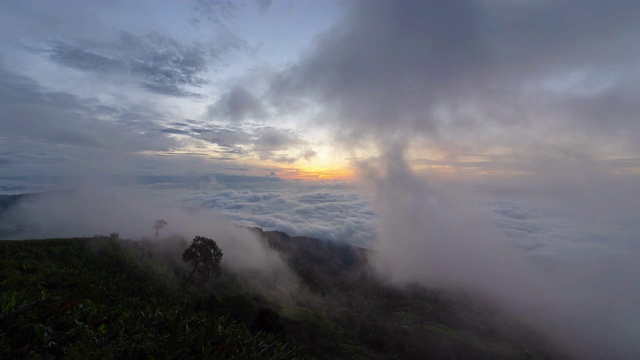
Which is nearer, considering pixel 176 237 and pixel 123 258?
pixel 123 258

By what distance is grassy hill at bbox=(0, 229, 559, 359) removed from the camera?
14250 millimetres

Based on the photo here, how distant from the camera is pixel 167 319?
2123 cm

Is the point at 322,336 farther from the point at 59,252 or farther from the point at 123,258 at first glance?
the point at 59,252

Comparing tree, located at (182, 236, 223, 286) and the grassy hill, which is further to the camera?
tree, located at (182, 236, 223, 286)

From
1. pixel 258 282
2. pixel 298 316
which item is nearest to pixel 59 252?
pixel 298 316

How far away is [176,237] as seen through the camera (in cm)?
14012

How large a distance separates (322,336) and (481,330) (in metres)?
141

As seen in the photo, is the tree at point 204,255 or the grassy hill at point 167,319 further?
the tree at point 204,255

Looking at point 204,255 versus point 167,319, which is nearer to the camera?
point 167,319

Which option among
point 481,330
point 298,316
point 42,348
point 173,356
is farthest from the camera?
point 481,330

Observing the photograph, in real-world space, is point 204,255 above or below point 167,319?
below

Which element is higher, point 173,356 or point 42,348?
point 42,348

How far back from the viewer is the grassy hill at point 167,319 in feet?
46.8

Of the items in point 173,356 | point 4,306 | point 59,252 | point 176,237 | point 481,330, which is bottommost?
point 481,330
